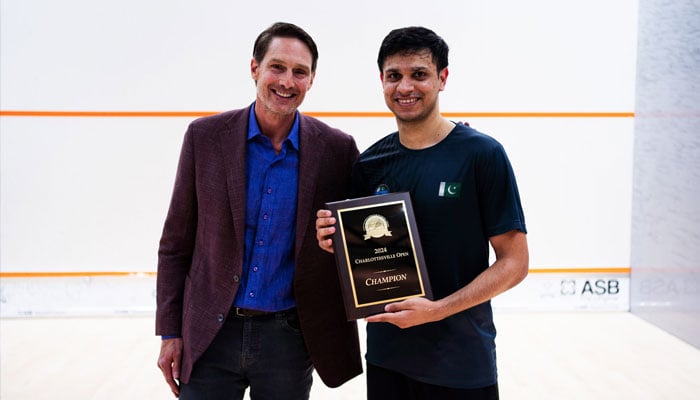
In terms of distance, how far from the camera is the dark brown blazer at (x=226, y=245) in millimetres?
1405

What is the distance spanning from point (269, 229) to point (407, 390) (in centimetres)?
51

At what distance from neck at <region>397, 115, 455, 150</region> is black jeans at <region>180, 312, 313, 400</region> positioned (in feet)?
1.73

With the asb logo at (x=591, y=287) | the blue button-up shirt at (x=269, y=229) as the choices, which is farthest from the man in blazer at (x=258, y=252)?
the asb logo at (x=591, y=287)

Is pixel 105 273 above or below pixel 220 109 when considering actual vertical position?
below

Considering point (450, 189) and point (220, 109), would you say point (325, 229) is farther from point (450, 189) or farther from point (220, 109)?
point (220, 109)

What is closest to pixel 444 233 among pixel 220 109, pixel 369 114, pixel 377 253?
pixel 377 253

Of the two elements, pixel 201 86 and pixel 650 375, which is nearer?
pixel 650 375

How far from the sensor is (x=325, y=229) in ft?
4.25

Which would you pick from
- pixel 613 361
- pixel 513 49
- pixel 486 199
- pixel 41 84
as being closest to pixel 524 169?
pixel 513 49

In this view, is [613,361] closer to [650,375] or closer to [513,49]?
[650,375]

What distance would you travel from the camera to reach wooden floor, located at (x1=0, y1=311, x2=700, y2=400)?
2705 millimetres

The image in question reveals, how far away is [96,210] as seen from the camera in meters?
3.84

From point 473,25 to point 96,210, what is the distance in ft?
9.25

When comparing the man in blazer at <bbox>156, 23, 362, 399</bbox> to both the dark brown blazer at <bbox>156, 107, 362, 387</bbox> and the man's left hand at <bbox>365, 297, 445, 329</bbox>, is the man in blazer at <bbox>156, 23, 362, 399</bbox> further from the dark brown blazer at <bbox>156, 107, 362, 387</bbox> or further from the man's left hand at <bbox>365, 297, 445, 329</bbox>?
the man's left hand at <bbox>365, 297, 445, 329</bbox>
